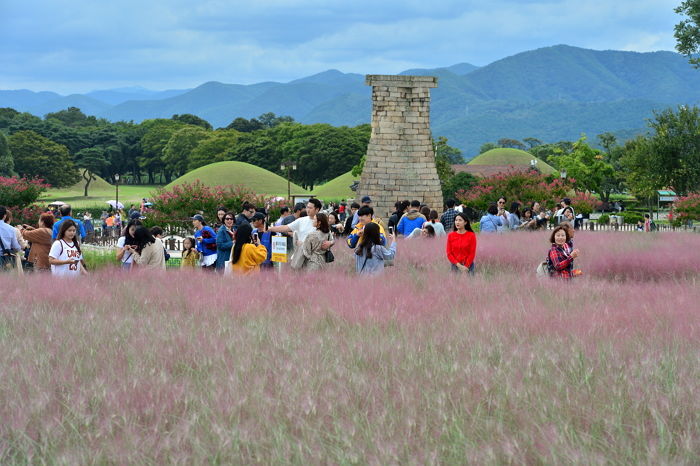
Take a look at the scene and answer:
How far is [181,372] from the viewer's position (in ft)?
19.2

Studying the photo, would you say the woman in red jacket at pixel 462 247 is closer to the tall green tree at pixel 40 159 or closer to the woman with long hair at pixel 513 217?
the woman with long hair at pixel 513 217

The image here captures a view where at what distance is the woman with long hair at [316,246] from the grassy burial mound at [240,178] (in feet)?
237

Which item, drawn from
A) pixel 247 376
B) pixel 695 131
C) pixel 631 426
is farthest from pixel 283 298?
pixel 695 131

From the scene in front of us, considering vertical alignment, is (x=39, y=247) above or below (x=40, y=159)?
below

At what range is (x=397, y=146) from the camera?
35.8 meters

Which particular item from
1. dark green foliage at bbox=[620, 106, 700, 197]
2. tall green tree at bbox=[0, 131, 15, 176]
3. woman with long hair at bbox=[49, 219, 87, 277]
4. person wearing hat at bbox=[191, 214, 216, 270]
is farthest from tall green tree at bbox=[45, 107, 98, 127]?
woman with long hair at bbox=[49, 219, 87, 277]

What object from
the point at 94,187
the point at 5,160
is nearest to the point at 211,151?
the point at 94,187

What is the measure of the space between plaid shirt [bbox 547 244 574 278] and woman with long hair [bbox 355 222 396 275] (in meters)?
1.97

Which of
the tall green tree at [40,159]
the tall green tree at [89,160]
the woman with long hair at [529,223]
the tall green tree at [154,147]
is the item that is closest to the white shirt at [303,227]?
the woman with long hair at [529,223]

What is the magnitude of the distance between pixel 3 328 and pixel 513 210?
12.8 m

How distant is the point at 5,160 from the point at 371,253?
3121 inches

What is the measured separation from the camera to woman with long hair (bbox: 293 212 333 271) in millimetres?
11031

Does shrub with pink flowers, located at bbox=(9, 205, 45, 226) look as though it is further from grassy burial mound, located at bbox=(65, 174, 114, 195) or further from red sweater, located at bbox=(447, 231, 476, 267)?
grassy burial mound, located at bbox=(65, 174, 114, 195)

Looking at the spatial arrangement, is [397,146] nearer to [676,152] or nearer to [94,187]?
[676,152]
